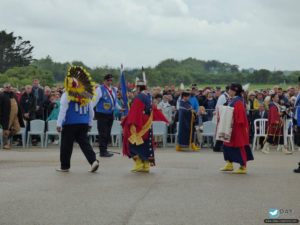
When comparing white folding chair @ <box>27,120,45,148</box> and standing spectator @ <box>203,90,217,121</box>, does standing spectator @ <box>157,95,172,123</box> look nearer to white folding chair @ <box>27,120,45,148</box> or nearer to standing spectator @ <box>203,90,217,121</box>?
standing spectator @ <box>203,90,217,121</box>

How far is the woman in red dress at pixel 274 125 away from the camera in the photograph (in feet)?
54.2

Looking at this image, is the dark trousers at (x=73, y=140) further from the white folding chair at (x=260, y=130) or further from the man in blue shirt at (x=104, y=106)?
the white folding chair at (x=260, y=130)

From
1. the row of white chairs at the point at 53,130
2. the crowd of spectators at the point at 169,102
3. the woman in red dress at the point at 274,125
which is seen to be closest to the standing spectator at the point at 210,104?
the crowd of spectators at the point at 169,102

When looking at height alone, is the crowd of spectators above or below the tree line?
below

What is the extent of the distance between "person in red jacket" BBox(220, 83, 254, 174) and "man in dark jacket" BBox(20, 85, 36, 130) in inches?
371

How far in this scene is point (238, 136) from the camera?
443 inches

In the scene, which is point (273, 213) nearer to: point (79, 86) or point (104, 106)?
point (79, 86)

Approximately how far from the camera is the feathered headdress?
11.3 metres

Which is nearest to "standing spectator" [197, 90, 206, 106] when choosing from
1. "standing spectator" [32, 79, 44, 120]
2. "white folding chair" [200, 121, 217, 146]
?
"white folding chair" [200, 121, 217, 146]

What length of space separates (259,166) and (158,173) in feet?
8.87

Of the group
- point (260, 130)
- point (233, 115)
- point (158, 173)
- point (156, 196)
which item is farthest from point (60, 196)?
point (260, 130)

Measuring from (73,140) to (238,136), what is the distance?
10.9 ft

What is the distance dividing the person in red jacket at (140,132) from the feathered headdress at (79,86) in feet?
3.09

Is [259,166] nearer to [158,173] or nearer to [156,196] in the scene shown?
[158,173]
